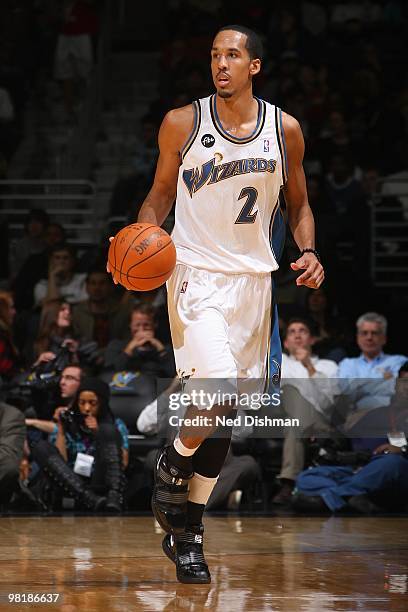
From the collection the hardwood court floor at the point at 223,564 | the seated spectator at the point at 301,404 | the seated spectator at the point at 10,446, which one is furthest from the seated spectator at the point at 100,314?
the hardwood court floor at the point at 223,564

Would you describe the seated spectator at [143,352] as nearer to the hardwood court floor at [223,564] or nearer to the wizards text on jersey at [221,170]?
the hardwood court floor at [223,564]

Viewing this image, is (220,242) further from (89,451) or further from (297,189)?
(89,451)

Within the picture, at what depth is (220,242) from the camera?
5.06 metres

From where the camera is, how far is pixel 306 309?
9.88 meters

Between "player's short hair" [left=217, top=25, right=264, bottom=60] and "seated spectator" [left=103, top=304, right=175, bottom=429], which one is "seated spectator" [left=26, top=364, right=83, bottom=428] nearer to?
"seated spectator" [left=103, top=304, right=175, bottom=429]

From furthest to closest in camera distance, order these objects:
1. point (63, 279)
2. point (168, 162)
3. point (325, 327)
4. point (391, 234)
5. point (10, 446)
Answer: point (391, 234), point (63, 279), point (325, 327), point (10, 446), point (168, 162)

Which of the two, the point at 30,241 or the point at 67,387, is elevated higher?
the point at 30,241

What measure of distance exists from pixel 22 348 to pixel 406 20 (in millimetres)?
7200

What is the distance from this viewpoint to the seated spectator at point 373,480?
7.75 m

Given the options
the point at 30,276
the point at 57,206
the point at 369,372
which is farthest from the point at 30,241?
the point at 369,372

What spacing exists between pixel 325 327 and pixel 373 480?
219 cm

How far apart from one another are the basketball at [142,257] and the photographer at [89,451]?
10.4 ft

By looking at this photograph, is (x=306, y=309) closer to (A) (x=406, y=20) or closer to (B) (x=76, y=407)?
(B) (x=76, y=407)

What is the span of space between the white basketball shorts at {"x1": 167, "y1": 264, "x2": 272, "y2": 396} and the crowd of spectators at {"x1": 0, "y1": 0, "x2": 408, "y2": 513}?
115 inches
